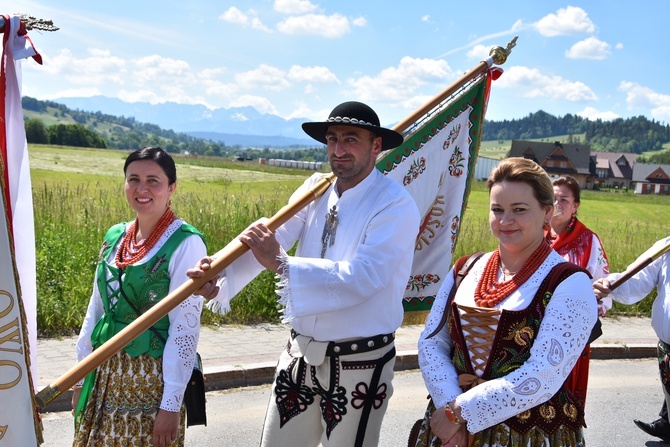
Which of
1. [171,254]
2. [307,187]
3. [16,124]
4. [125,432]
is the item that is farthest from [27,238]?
[307,187]

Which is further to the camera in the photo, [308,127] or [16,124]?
[308,127]

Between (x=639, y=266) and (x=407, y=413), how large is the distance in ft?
7.70

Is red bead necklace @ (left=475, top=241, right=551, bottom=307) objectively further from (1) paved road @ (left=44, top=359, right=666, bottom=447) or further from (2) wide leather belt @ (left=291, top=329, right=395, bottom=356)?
(1) paved road @ (left=44, top=359, right=666, bottom=447)

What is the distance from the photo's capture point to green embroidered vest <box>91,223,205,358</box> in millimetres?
3121

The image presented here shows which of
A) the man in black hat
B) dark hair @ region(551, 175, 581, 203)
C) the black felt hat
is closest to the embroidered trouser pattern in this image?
the man in black hat

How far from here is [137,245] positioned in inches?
128

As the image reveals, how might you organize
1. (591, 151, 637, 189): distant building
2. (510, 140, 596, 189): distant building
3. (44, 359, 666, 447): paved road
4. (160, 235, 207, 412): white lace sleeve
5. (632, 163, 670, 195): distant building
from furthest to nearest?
(591, 151, 637, 189): distant building < (632, 163, 670, 195): distant building < (510, 140, 596, 189): distant building < (44, 359, 666, 447): paved road < (160, 235, 207, 412): white lace sleeve

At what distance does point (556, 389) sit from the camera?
2.44 m

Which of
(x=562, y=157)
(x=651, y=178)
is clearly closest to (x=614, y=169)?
(x=651, y=178)

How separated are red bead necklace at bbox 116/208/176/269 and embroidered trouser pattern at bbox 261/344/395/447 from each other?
878 mm

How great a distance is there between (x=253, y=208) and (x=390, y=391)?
25.3 feet

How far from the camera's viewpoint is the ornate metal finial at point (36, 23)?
98.4 inches

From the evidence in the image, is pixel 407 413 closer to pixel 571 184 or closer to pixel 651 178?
pixel 571 184

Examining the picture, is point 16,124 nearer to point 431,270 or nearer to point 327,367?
point 327,367
